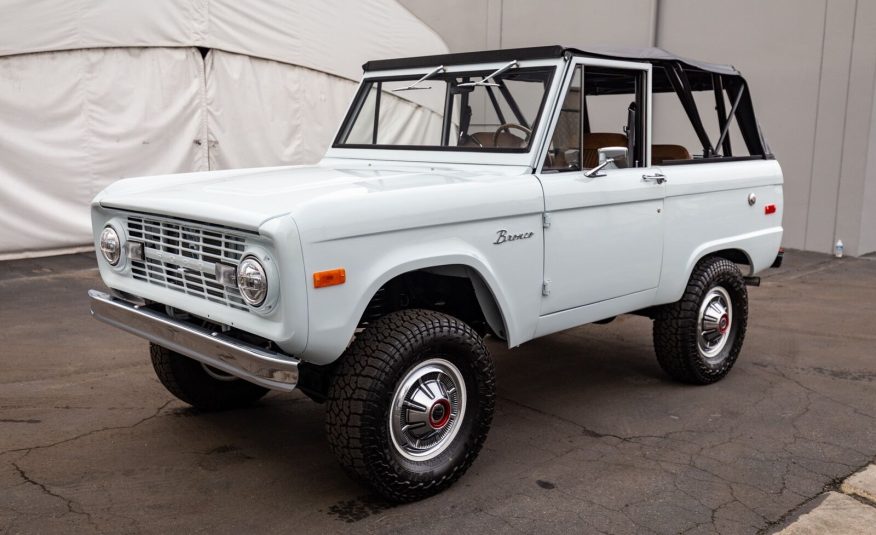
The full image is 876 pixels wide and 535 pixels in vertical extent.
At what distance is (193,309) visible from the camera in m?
3.48

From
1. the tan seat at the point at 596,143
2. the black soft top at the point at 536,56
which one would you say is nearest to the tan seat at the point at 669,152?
the tan seat at the point at 596,143

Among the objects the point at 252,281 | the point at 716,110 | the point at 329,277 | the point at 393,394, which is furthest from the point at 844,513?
the point at 716,110

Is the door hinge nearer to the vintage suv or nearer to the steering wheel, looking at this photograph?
the vintage suv

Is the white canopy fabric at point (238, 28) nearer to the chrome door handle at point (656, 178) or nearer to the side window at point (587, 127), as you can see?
the side window at point (587, 127)

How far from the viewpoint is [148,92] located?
9.97m

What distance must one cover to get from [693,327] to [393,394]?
7.75 feet

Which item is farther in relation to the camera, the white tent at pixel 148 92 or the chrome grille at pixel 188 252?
the white tent at pixel 148 92

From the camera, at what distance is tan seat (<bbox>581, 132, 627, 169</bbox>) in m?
4.84

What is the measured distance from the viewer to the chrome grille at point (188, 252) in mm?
3311

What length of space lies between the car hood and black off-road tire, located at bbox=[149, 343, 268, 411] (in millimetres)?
953

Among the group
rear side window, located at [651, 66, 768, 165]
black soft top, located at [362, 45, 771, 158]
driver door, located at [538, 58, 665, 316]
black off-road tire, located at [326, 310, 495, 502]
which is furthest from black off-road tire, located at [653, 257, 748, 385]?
black off-road tire, located at [326, 310, 495, 502]

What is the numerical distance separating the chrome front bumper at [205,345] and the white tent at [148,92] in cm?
632

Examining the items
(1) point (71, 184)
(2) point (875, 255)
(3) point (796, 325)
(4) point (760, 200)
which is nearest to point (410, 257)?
(4) point (760, 200)

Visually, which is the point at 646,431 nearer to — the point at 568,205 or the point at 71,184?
the point at 568,205
